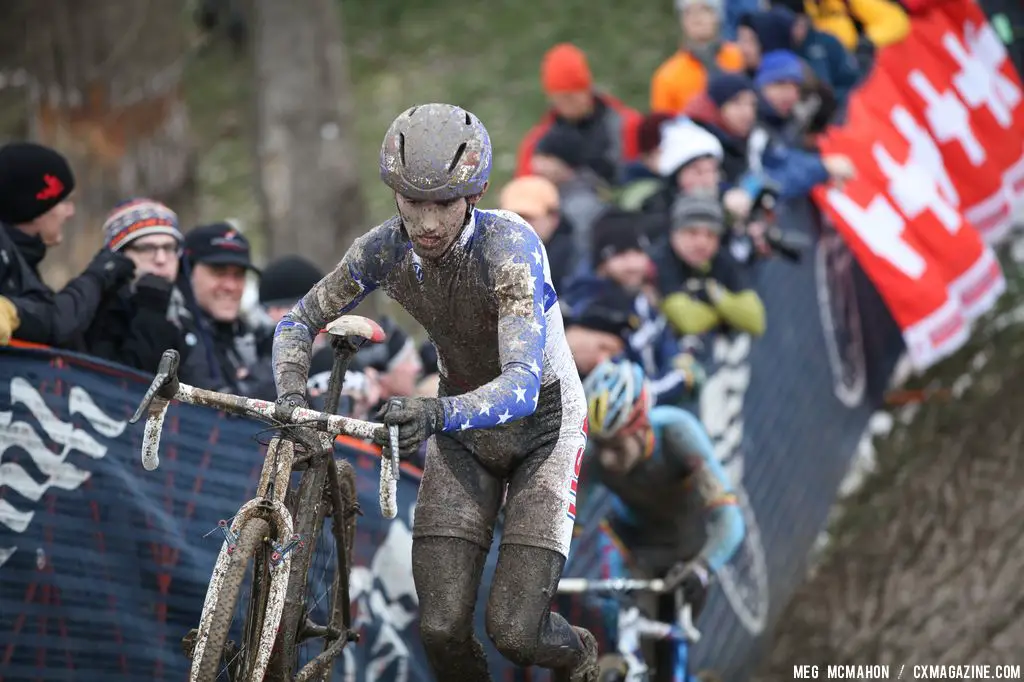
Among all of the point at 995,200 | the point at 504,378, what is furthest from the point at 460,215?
the point at 995,200

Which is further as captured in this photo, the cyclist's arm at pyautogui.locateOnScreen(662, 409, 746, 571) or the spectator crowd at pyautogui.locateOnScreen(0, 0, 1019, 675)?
the cyclist's arm at pyautogui.locateOnScreen(662, 409, 746, 571)

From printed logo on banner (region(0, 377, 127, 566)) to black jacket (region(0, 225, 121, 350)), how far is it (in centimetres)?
36

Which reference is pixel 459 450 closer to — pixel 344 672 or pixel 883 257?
pixel 344 672

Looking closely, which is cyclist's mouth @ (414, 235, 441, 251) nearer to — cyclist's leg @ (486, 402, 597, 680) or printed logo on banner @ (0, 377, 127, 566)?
cyclist's leg @ (486, 402, 597, 680)

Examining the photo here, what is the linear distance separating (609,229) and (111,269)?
382 cm

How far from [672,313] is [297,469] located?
4256 millimetres

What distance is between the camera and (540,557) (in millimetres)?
6266

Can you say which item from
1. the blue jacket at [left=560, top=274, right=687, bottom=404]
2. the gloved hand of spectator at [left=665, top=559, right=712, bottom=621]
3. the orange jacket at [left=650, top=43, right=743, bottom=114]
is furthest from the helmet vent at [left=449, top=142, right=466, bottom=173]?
the orange jacket at [left=650, top=43, right=743, bottom=114]

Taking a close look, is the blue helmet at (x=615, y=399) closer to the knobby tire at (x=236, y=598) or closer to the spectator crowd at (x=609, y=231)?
the spectator crowd at (x=609, y=231)

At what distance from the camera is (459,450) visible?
6512 millimetres

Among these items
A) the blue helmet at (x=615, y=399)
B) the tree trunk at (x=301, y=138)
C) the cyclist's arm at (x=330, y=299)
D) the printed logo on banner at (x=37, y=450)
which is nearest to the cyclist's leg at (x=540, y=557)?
the cyclist's arm at (x=330, y=299)

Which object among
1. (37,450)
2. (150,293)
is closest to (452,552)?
(37,450)

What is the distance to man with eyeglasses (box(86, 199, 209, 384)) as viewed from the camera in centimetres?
726

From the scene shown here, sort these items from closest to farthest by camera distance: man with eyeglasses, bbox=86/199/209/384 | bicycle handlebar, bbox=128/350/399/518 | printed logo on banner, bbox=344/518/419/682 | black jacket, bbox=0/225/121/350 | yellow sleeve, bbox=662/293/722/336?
bicycle handlebar, bbox=128/350/399/518 → black jacket, bbox=0/225/121/350 → man with eyeglasses, bbox=86/199/209/384 → printed logo on banner, bbox=344/518/419/682 → yellow sleeve, bbox=662/293/722/336
